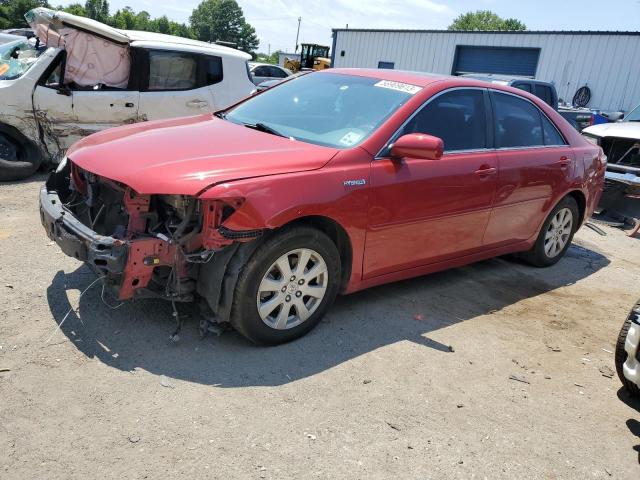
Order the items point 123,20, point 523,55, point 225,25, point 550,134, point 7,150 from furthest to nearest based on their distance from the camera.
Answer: point 225,25, point 123,20, point 523,55, point 7,150, point 550,134

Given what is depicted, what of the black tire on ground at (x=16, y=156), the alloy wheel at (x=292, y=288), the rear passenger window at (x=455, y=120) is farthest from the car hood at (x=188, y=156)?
the black tire on ground at (x=16, y=156)

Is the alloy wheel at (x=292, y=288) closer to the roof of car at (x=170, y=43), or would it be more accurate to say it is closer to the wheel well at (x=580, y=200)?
the wheel well at (x=580, y=200)

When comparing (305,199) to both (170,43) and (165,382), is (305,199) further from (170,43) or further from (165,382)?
(170,43)

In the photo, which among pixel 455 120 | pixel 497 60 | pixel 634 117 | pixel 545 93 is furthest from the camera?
pixel 497 60

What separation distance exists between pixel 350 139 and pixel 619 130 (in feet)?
20.7

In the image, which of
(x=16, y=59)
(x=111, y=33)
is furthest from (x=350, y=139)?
(x=16, y=59)

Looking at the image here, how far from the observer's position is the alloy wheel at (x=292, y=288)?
3426 millimetres

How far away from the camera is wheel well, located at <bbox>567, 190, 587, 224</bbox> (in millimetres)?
5645

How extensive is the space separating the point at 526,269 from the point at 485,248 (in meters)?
1.12

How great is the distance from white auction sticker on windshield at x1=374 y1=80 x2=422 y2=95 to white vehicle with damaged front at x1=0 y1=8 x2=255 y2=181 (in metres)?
4.31

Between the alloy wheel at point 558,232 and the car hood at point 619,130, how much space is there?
3105mm

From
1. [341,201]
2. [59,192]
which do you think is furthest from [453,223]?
[59,192]

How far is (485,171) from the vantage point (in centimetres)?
443

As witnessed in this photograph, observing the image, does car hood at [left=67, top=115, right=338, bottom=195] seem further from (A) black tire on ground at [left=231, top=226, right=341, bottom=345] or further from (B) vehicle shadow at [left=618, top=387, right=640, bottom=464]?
(B) vehicle shadow at [left=618, top=387, right=640, bottom=464]
